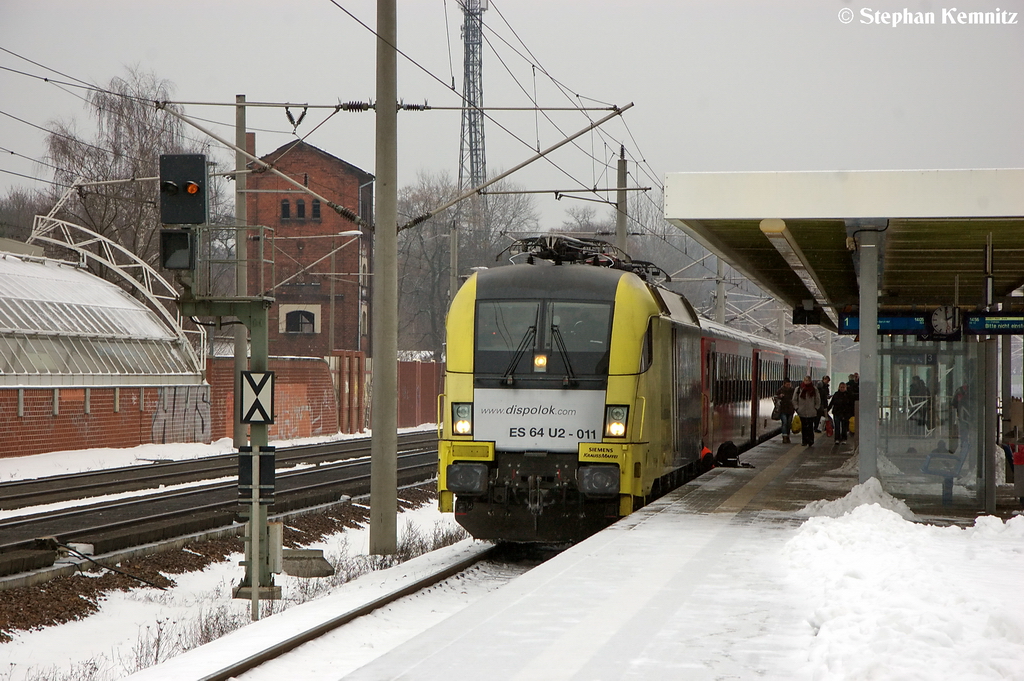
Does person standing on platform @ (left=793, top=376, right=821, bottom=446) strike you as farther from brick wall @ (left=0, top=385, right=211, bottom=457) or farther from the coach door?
brick wall @ (left=0, top=385, right=211, bottom=457)

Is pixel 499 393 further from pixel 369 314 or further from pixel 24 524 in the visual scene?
pixel 369 314

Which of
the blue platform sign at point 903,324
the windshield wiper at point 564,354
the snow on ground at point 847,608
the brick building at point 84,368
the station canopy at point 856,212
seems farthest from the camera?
the brick building at point 84,368

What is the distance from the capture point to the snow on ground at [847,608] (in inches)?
237

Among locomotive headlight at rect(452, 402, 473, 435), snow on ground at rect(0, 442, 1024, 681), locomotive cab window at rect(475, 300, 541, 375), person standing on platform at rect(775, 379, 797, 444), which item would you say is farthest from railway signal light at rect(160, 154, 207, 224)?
person standing on platform at rect(775, 379, 797, 444)

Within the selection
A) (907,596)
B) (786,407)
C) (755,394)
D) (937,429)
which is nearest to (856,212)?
(937,429)

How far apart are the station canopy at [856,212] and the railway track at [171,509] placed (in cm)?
→ 751

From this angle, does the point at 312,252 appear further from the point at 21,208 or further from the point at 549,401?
the point at 549,401

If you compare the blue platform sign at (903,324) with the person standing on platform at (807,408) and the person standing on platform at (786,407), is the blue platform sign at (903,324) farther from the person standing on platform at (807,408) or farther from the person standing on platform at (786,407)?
the person standing on platform at (786,407)

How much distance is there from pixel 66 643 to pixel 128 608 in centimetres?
139

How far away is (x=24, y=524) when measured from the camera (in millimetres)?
15242

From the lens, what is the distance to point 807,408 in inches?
983

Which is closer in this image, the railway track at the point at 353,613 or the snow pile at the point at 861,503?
the railway track at the point at 353,613

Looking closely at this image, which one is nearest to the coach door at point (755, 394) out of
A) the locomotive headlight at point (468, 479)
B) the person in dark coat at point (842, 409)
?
the person in dark coat at point (842, 409)

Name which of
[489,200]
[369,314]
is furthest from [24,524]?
[489,200]
